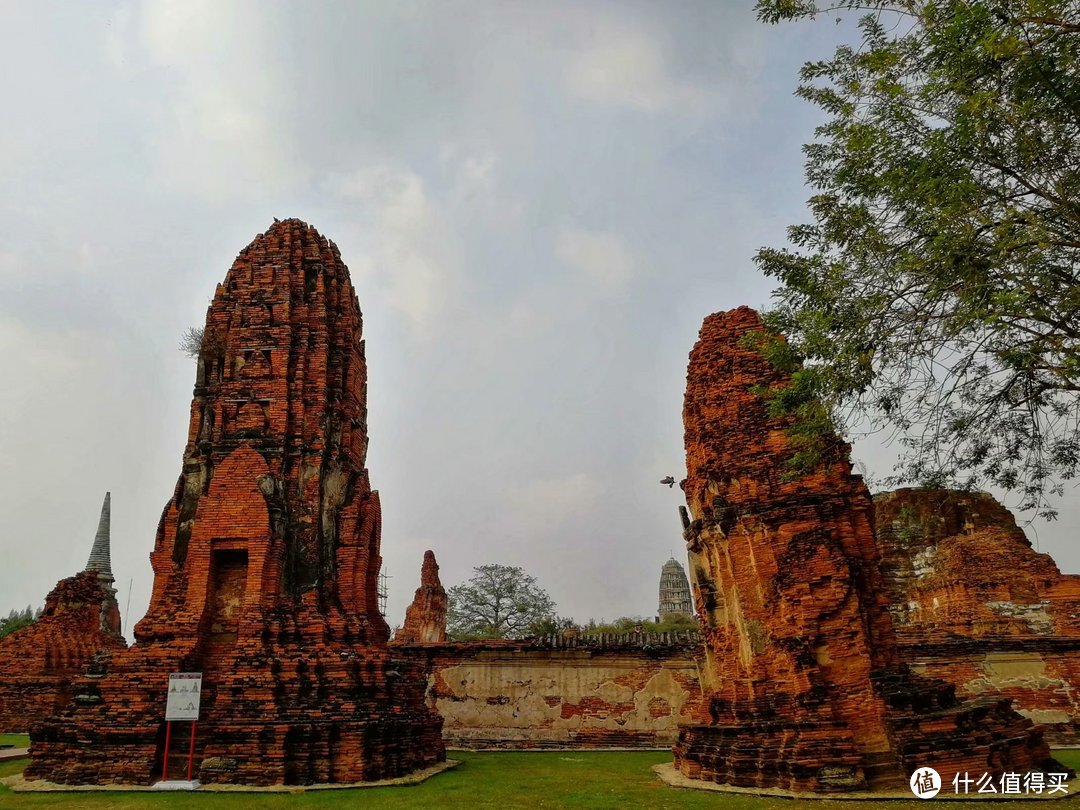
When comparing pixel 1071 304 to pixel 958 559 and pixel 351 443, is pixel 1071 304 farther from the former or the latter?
pixel 958 559

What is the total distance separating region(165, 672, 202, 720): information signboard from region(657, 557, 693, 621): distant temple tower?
228 feet

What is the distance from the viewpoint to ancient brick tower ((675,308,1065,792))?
9.85 m

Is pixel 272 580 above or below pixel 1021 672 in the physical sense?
above

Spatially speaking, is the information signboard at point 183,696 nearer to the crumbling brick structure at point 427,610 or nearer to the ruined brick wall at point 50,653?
the ruined brick wall at point 50,653

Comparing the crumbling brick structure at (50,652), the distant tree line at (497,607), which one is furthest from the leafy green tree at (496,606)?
the crumbling brick structure at (50,652)

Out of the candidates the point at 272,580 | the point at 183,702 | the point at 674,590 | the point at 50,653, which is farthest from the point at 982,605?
the point at 674,590

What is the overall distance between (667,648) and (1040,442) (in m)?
12.2

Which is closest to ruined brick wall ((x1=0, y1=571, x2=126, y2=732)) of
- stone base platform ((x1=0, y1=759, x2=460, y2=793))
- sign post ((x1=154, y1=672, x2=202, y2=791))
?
stone base platform ((x1=0, y1=759, x2=460, y2=793))

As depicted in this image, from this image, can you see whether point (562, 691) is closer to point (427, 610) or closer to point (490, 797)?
point (490, 797)

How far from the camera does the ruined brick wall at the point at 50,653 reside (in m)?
20.8

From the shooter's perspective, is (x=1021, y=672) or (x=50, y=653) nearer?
(x=1021, y=672)

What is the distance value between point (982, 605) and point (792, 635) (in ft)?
44.3

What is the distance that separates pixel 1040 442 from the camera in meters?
9.39

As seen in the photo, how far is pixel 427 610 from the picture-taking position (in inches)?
1217
